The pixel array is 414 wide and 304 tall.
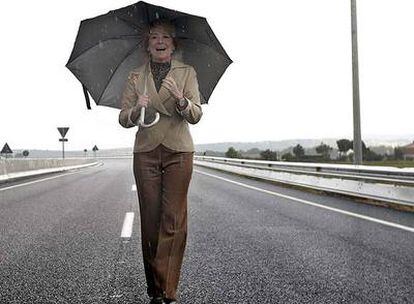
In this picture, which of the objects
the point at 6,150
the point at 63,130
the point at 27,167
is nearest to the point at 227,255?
the point at 27,167

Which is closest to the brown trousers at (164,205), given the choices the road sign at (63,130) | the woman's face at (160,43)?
the woman's face at (160,43)

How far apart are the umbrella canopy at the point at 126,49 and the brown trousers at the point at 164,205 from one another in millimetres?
892

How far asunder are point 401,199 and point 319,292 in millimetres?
6312

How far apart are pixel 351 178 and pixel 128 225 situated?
277 inches

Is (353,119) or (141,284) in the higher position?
(353,119)

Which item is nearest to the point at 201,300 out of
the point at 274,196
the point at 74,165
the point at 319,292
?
the point at 319,292

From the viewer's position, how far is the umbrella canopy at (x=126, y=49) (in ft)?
11.5

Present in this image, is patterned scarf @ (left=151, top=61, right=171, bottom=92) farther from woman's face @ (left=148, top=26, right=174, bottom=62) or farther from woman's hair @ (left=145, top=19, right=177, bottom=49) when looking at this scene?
woman's hair @ (left=145, top=19, right=177, bottom=49)

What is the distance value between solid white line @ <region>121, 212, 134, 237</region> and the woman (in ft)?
10.9

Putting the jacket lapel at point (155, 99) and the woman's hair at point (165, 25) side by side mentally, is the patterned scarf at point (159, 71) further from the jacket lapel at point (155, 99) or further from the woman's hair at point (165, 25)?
the woman's hair at point (165, 25)

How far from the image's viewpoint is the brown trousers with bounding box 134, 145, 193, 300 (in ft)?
11.1

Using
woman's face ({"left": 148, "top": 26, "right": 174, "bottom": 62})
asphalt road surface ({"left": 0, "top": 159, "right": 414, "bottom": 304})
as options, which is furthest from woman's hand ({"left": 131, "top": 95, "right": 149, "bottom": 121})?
asphalt road surface ({"left": 0, "top": 159, "right": 414, "bottom": 304})

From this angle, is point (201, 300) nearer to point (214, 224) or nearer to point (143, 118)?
point (143, 118)

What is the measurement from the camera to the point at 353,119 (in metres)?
14.2
